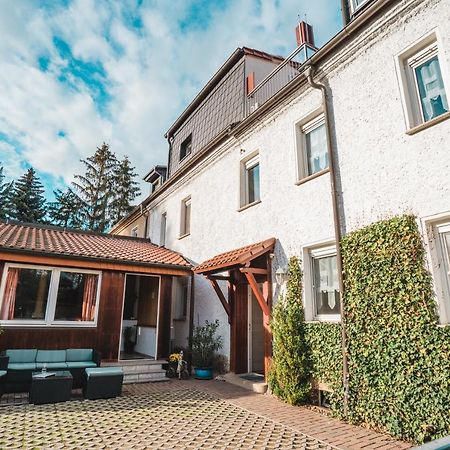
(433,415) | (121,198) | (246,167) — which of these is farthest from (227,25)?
(121,198)

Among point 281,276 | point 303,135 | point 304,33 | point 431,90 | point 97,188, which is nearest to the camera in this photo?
point 431,90

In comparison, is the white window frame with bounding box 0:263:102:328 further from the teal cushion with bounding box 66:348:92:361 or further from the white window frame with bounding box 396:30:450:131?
the white window frame with bounding box 396:30:450:131

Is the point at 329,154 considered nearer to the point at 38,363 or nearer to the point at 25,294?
the point at 38,363

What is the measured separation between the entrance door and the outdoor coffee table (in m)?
5.18

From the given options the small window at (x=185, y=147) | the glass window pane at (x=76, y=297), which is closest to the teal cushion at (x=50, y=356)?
the glass window pane at (x=76, y=297)

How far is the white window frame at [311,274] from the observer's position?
7102mm

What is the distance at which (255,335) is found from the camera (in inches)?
409

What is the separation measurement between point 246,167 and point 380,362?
7190 millimetres

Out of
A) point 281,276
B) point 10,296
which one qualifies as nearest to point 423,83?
point 281,276

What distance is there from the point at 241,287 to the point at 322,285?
3.38 meters

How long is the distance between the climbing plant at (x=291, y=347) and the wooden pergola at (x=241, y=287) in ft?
2.13

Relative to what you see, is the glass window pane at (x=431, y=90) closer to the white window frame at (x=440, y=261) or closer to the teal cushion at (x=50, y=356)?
the white window frame at (x=440, y=261)

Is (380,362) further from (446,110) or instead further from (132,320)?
(132,320)

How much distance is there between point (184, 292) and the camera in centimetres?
1359
